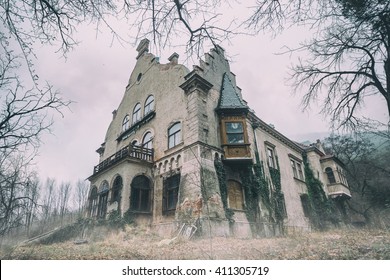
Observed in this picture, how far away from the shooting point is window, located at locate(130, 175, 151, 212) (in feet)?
46.3

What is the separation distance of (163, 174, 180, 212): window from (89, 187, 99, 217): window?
648cm

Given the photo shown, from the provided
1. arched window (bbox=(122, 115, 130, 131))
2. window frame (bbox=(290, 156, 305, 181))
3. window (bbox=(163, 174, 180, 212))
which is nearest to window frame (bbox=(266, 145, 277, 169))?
window frame (bbox=(290, 156, 305, 181))

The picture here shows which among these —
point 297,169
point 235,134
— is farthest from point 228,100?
point 297,169

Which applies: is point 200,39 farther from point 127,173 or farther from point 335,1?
point 127,173

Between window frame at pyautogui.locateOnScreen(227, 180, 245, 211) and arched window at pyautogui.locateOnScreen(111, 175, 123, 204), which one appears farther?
arched window at pyautogui.locateOnScreen(111, 175, 123, 204)

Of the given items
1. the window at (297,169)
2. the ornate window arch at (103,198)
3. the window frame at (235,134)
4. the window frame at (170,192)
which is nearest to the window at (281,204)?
the window at (297,169)

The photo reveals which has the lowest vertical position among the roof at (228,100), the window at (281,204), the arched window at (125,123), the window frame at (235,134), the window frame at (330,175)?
the window at (281,204)

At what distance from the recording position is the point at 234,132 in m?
14.4

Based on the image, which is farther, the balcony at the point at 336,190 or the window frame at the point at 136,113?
the balcony at the point at 336,190

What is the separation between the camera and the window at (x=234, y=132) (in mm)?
14250

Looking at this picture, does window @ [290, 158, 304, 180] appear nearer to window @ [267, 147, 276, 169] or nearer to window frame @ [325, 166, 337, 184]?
window @ [267, 147, 276, 169]

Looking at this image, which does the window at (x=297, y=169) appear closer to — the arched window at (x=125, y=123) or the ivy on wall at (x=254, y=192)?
the ivy on wall at (x=254, y=192)

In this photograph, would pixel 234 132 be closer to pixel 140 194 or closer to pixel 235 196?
pixel 235 196

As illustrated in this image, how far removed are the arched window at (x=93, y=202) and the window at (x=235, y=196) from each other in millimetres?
10497
